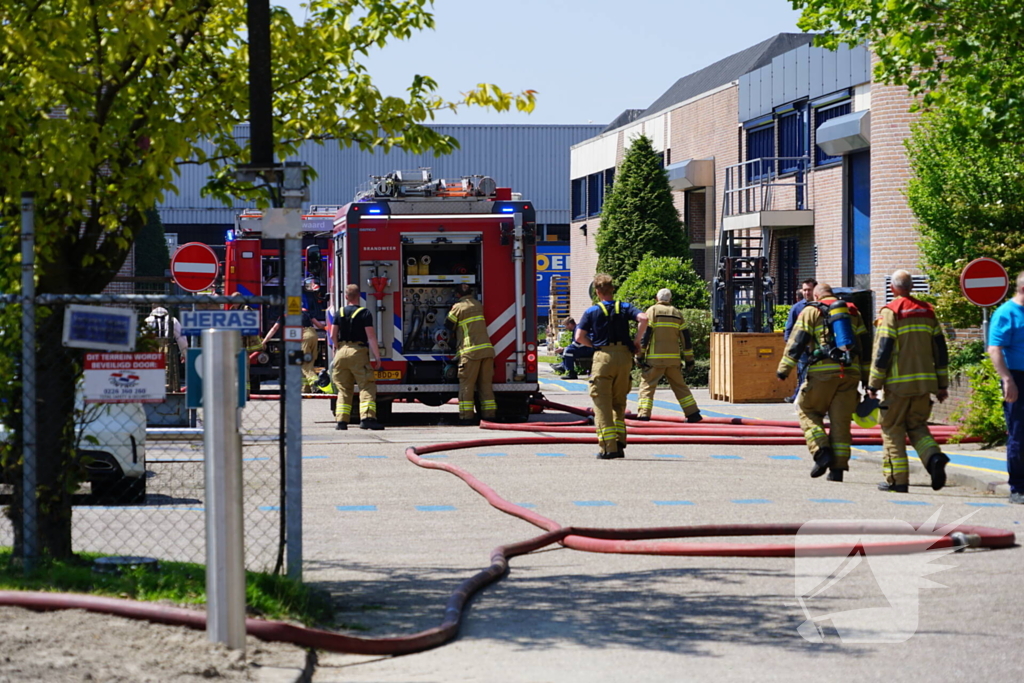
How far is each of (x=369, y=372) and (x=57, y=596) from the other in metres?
12.1

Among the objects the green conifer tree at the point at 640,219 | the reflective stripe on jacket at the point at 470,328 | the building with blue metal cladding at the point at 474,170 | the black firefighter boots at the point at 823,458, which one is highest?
the building with blue metal cladding at the point at 474,170

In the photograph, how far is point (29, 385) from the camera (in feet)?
24.1

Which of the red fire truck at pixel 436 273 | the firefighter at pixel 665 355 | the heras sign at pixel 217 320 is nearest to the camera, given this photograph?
the heras sign at pixel 217 320

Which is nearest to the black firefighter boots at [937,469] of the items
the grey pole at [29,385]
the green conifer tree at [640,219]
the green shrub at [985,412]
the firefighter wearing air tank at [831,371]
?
the firefighter wearing air tank at [831,371]

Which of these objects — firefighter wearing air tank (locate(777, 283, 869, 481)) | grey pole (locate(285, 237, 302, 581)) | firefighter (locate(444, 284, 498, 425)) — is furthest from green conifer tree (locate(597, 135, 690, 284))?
grey pole (locate(285, 237, 302, 581))

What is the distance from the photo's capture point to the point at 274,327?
26.4m

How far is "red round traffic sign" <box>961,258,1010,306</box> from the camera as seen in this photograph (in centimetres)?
1524

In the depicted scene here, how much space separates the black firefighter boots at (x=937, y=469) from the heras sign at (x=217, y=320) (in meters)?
6.87

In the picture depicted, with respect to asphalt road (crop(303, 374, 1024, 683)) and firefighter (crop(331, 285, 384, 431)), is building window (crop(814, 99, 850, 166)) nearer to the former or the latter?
firefighter (crop(331, 285, 384, 431))

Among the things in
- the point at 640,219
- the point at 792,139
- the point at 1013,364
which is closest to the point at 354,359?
the point at 1013,364

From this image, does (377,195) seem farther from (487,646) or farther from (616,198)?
(616,198)

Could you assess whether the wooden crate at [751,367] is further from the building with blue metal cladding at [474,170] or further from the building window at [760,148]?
the building with blue metal cladding at [474,170]

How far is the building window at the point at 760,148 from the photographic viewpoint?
37312mm

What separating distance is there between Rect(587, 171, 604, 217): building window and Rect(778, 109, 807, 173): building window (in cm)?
1524
